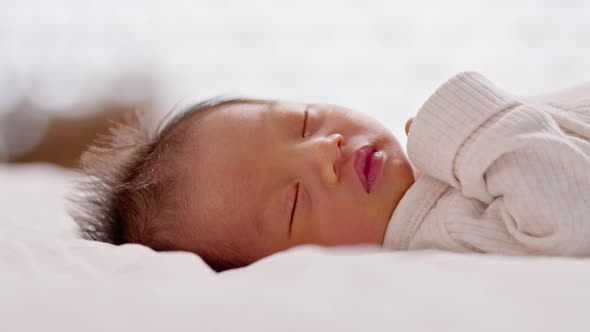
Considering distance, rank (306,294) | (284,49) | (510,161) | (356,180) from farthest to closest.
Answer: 1. (284,49)
2. (356,180)
3. (510,161)
4. (306,294)

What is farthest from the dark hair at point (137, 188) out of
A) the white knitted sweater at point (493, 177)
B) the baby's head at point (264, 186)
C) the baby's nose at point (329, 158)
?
the white knitted sweater at point (493, 177)

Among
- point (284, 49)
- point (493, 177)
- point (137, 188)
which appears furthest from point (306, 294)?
point (284, 49)

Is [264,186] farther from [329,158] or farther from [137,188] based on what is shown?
[137,188]

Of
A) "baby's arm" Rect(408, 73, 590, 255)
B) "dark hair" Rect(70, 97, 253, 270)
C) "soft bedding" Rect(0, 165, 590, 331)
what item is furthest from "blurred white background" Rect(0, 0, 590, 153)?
"soft bedding" Rect(0, 165, 590, 331)

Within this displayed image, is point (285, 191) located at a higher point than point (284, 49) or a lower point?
higher

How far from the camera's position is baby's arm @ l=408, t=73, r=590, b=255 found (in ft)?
2.93

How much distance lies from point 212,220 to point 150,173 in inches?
6.3

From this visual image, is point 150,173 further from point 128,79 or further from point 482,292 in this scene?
point 128,79

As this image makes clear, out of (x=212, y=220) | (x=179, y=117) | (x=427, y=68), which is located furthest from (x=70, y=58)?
(x=212, y=220)

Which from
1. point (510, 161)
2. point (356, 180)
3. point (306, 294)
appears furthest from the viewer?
point (356, 180)

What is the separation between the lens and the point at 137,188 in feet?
3.83

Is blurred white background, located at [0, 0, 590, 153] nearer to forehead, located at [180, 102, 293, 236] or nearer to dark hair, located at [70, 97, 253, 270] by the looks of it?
dark hair, located at [70, 97, 253, 270]

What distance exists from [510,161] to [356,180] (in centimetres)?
26

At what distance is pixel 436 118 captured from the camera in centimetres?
105
